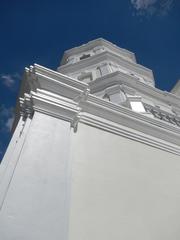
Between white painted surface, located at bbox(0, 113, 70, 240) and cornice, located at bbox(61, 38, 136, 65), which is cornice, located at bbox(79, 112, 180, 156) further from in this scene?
cornice, located at bbox(61, 38, 136, 65)

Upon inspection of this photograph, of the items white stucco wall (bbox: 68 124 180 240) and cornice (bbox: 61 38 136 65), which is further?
cornice (bbox: 61 38 136 65)

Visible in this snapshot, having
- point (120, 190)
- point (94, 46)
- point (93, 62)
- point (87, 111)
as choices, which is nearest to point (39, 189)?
point (120, 190)

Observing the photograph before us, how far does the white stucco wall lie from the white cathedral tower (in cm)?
1

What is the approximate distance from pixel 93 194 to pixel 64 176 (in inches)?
16.5

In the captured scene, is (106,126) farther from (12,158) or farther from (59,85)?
(12,158)

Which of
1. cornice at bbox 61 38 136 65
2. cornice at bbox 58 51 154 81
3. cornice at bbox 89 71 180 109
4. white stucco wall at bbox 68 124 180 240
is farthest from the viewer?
cornice at bbox 61 38 136 65

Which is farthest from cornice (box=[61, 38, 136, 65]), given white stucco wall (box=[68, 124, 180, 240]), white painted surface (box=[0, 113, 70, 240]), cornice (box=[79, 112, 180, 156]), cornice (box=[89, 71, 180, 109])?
white painted surface (box=[0, 113, 70, 240])

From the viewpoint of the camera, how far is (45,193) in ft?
7.11

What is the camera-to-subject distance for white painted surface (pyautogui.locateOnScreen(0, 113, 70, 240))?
1851 mm

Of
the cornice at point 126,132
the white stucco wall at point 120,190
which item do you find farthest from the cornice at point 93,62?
the white stucco wall at point 120,190

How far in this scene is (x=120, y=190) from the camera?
2.83 meters

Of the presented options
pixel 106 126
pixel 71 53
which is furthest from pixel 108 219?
pixel 71 53

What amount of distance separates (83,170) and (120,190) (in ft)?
1.69

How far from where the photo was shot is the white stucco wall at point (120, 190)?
238 cm
